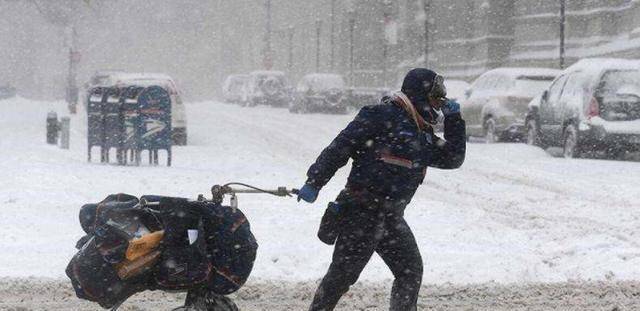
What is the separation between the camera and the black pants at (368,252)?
5.89 m

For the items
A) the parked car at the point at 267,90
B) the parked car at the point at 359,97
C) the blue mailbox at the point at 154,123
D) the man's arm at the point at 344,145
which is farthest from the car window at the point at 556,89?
the parked car at the point at 267,90

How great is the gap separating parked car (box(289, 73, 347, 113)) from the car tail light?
25.3 metres

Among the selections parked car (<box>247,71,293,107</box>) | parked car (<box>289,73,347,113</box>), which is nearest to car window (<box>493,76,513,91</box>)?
parked car (<box>289,73,347,113</box>)

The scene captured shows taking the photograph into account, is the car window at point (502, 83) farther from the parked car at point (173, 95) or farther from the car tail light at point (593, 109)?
the parked car at point (173, 95)

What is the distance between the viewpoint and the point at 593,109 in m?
19.2

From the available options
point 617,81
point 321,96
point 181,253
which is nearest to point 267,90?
point 321,96

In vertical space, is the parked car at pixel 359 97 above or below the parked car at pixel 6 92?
above

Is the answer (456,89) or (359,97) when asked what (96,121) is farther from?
(359,97)

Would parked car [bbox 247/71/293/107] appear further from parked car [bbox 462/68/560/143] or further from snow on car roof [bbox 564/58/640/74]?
snow on car roof [bbox 564/58/640/74]

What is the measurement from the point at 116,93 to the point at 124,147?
106 cm

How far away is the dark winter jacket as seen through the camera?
5.84 meters

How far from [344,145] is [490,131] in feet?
62.2

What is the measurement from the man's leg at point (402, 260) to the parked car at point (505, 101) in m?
18.1

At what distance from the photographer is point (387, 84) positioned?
63125 millimetres
